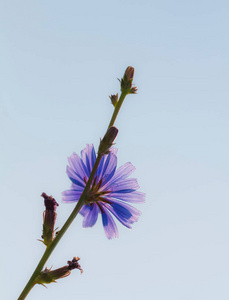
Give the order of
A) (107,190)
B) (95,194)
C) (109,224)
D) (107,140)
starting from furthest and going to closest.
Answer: (109,224), (107,190), (95,194), (107,140)

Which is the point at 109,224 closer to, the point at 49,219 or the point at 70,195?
the point at 70,195

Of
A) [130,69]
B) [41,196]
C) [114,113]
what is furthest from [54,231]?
[130,69]

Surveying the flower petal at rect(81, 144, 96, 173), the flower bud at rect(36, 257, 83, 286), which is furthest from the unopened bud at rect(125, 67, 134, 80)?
the flower bud at rect(36, 257, 83, 286)

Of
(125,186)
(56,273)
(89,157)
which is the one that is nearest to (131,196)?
(125,186)

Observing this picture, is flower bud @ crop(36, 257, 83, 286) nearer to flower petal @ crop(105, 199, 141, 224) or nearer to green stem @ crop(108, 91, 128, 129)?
flower petal @ crop(105, 199, 141, 224)

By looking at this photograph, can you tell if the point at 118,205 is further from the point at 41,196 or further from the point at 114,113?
the point at 114,113

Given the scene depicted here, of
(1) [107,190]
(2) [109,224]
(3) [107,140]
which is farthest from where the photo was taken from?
(2) [109,224]
